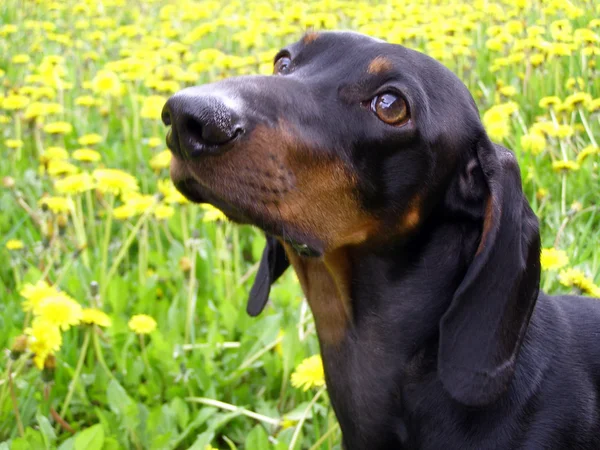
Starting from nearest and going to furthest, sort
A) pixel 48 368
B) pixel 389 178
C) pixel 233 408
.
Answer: pixel 389 178 → pixel 48 368 → pixel 233 408

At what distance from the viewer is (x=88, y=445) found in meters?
2.46

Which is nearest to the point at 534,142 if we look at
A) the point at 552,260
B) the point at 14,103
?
the point at 552,260

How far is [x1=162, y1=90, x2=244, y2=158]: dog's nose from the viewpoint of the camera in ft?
5.65

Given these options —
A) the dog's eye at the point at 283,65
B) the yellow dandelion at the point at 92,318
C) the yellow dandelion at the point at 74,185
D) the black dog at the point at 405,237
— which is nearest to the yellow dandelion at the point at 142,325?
the yellow dandelion at the point at 92,318

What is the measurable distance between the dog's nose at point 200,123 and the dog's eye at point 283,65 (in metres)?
0.67

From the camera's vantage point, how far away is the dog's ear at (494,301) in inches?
80.4

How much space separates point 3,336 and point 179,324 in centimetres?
74

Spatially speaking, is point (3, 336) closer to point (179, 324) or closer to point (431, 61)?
point (179, 324)

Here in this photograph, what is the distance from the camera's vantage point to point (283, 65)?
248 centimetres

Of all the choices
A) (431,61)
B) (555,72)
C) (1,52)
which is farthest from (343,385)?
(1,52)

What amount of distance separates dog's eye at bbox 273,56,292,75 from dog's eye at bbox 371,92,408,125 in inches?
18.2

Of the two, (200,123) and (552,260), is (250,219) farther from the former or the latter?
(552,260)

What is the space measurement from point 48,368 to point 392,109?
1.48m

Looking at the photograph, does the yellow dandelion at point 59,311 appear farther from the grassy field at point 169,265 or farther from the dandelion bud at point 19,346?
the dandelion bud at point 19,346
